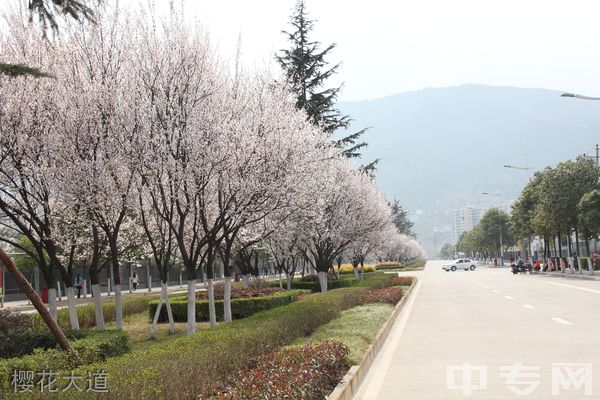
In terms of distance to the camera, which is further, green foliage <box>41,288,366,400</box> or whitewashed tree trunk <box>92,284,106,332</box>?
whitewashed tree trunk <box>92,284,106,332</box>

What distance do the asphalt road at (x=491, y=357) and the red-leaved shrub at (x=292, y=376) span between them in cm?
56

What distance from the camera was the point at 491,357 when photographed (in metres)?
10.8

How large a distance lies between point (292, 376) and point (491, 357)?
4.84 metres

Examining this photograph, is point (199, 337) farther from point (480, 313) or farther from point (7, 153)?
point (480, 313)

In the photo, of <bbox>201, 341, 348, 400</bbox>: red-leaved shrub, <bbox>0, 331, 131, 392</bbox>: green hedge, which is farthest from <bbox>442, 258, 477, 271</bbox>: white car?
<bbox>201, 341, 348, 400</bbox>: red-leaved shrub

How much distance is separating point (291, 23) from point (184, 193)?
22986 millimetres

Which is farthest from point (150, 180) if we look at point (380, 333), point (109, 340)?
point (380, 333)

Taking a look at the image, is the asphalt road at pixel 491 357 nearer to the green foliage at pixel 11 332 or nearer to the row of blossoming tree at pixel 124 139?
the row of blossoming tree at pixel 124 139

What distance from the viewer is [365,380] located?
31.2 ft

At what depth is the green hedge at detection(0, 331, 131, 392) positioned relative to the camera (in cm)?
785

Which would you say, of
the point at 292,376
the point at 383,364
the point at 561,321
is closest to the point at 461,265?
the point at 561,321

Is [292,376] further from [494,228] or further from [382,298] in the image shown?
[494,228]

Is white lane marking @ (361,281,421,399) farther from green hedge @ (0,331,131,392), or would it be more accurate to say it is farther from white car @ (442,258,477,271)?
white car @ (442,258,477,271)

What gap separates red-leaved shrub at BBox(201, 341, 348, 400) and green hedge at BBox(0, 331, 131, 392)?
238 centimetres
